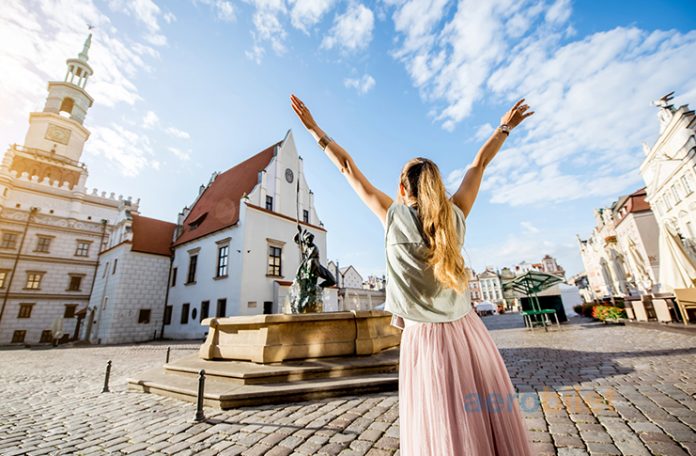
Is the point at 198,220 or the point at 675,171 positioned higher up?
the point at 675,171

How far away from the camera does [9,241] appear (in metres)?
24.2

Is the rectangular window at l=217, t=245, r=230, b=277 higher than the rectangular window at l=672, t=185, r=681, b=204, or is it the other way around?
the rectangular window at l=672, t=185, r=681, b=204

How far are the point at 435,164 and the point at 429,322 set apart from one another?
0.84 m

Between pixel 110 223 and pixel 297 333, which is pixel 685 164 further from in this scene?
pixel 110 223

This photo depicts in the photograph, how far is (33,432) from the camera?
3777mm

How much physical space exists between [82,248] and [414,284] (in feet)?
121

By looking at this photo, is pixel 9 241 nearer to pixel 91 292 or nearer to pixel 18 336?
pixel 91 292

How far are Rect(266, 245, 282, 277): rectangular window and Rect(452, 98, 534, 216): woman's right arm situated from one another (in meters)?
19.7

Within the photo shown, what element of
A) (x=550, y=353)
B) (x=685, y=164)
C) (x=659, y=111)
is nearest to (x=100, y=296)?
(x=550, y=353)

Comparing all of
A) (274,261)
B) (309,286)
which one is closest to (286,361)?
(309,286)

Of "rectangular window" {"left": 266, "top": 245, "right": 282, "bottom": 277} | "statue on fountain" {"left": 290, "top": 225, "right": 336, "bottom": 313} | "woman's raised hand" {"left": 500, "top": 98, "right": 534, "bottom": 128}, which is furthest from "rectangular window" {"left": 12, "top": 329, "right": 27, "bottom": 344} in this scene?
"woman's raised hand" {"left": 500, "top": 98, "right": 534, "bottom": 128}

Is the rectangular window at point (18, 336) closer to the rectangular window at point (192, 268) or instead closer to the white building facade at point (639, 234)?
the rectangular window at point (192, 268)

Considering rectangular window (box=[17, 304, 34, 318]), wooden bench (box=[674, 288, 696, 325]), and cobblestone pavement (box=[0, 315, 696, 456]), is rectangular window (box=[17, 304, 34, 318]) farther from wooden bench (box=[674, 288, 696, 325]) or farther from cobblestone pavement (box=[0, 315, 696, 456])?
wooden bench (box=[674, 288, 696, 325])

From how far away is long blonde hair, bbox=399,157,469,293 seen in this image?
4.08ft
